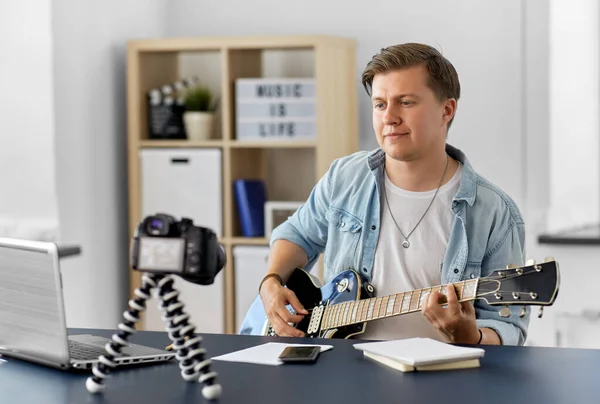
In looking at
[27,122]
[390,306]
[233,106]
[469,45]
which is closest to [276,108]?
[233,106]

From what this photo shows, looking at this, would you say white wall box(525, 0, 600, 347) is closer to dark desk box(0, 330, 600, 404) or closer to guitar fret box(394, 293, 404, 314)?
guitar fret box(394, 293, 404, 314)

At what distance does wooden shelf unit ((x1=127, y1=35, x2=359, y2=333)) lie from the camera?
13.5 ft

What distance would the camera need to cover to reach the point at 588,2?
4086 mm

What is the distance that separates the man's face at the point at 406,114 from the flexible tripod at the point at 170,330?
0.90 meters

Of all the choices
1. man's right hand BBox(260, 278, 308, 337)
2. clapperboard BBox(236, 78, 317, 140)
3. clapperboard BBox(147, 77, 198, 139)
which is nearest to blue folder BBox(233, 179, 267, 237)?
clapperboard BBox(236, 78, 317, 140)

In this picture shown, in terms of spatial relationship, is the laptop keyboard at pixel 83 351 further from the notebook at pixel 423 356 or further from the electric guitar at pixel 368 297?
the electric guitar at pixel 368 297

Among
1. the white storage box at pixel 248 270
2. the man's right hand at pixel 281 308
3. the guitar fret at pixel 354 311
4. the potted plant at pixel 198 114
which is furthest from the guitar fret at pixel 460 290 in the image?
the potted plant at pixel 198 114

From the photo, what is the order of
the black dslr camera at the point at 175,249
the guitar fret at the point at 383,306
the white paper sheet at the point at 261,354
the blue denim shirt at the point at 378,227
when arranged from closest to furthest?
the black dslr camera at the point at 175,249 → the white paper sheet at the point at 261,354 → the guitar fret at the point at 383,306 → the blue denim shirt at the point at 378,227

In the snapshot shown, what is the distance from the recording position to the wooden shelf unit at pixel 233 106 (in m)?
4.10

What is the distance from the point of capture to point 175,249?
1477 mm

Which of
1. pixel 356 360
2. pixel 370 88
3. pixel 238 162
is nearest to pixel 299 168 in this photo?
pixel 238 162

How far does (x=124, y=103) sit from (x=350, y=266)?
A: 92.0 inches

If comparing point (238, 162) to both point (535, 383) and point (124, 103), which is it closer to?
point (124, 103)

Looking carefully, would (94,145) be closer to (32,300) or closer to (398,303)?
(398,303)
